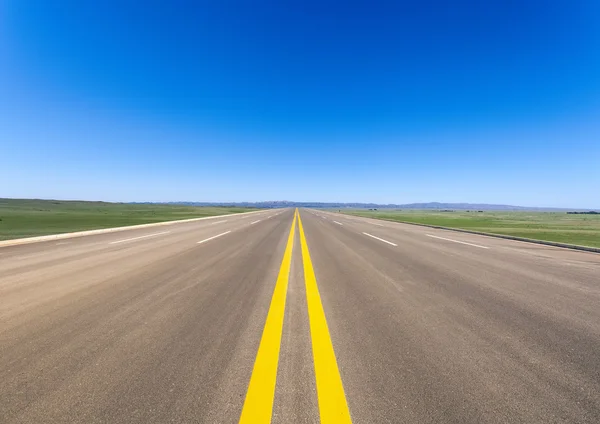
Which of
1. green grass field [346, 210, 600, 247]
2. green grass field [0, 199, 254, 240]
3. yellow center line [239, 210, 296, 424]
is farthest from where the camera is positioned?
green grass field [0, 199, 254, 240]

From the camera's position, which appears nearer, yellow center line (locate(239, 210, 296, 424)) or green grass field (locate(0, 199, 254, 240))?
yellow center line (locate(239, 210, 296, 424))

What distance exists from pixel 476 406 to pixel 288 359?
61.3 inches

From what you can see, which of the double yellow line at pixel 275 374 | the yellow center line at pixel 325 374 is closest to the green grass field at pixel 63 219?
A: the double yellow line at pixel 275 374

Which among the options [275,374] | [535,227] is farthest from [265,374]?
[535,227]

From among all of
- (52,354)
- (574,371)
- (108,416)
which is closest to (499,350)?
(574,371)

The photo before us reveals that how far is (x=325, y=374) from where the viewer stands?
2.43 m

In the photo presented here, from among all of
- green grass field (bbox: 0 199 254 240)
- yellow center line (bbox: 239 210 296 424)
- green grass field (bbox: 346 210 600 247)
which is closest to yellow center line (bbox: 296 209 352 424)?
yellow center line (bbox: 239 210 296 424)

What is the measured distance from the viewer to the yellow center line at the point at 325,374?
1.96 m

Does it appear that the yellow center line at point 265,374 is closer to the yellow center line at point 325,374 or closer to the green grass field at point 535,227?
the yellow center line at point 325,374

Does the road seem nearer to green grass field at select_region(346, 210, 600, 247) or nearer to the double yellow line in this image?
the double yellow line

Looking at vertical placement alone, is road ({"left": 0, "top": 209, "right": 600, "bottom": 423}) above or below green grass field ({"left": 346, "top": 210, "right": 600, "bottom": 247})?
above

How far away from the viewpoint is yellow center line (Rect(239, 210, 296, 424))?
194 centimetres

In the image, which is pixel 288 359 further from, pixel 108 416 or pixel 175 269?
pixel 175 269

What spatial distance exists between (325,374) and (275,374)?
17.3 inches
